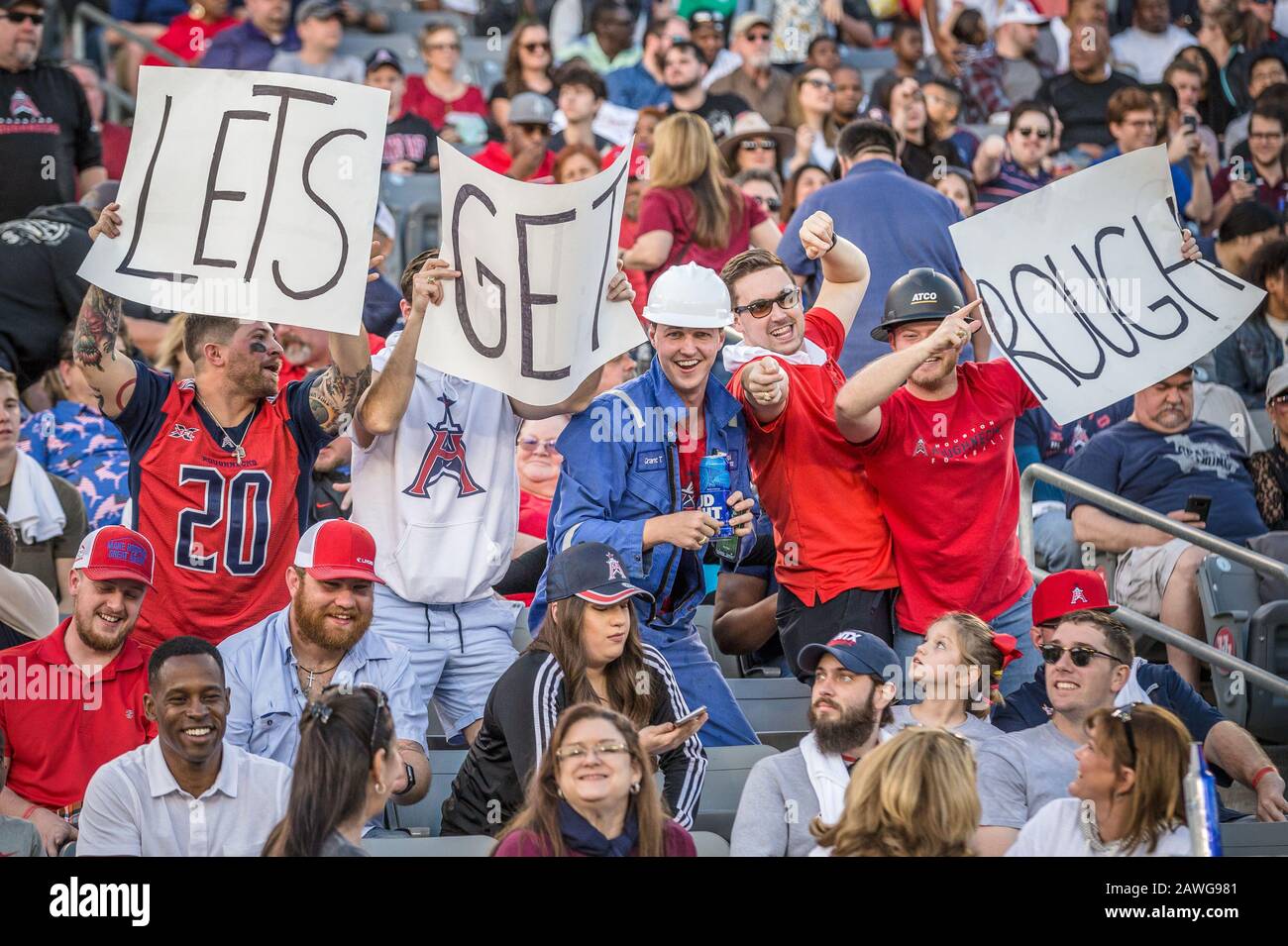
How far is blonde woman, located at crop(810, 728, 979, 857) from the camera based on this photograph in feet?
15.0

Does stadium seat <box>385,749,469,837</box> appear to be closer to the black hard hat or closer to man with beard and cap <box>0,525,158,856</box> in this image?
man with beard and cap <box>0,525,158,856</box>

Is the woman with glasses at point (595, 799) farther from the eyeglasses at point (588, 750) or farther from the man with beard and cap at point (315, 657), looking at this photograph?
the man with beard and cap at point (315, 657)

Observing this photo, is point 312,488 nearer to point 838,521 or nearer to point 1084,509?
point 838,521

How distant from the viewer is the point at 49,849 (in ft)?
16.8

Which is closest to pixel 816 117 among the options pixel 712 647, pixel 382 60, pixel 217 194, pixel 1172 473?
pixel 382 60

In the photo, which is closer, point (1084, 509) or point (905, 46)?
point (1084, 509)

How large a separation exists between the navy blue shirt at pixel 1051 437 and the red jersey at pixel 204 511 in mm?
3235

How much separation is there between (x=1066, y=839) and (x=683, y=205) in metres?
4.18

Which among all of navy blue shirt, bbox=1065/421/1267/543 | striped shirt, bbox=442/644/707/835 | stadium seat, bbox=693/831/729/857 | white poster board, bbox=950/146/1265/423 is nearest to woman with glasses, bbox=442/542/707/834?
striped shirt, bbox=442/644/707/835

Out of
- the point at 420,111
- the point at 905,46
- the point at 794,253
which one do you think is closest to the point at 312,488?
the point at 794,253

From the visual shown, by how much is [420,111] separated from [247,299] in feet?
20.5

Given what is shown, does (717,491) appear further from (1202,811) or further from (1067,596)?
(1202,811)

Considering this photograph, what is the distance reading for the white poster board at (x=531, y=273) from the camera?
5875mm
